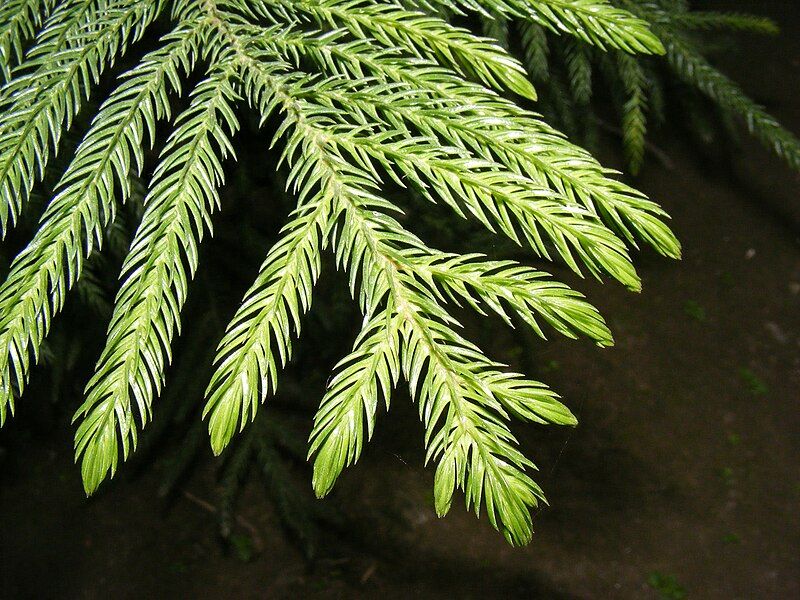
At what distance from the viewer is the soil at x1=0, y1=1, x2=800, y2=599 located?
7.98ft

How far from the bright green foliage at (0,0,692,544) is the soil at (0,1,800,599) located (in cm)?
111

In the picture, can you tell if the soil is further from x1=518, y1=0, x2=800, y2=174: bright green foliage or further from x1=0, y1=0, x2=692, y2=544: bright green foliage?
x1=0, y1=0, x2=692, y2=544: bright green foliage

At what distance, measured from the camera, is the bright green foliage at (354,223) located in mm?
929

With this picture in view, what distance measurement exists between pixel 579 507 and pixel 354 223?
1.87 metres

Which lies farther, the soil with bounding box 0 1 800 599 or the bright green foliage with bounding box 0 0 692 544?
the soil with bounding box 0 1 800 599

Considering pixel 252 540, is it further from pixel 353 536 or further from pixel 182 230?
pixel 182 230

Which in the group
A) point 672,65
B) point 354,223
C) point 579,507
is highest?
point 672,65

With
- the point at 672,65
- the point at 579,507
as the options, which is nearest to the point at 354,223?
the point at 672,65

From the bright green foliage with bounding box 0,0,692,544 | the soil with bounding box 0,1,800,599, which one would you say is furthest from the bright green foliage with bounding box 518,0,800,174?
the bright green foliage with bounding box 0,0,692,544

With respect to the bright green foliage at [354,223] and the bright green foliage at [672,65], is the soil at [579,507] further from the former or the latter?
the bright green foliage at [354,223]

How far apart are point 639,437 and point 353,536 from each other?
1267 mm

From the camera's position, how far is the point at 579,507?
8.07 ft

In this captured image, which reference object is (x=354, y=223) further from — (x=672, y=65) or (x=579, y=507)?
(x=579, y=507)

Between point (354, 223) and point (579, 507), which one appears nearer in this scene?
point (354, 223)
